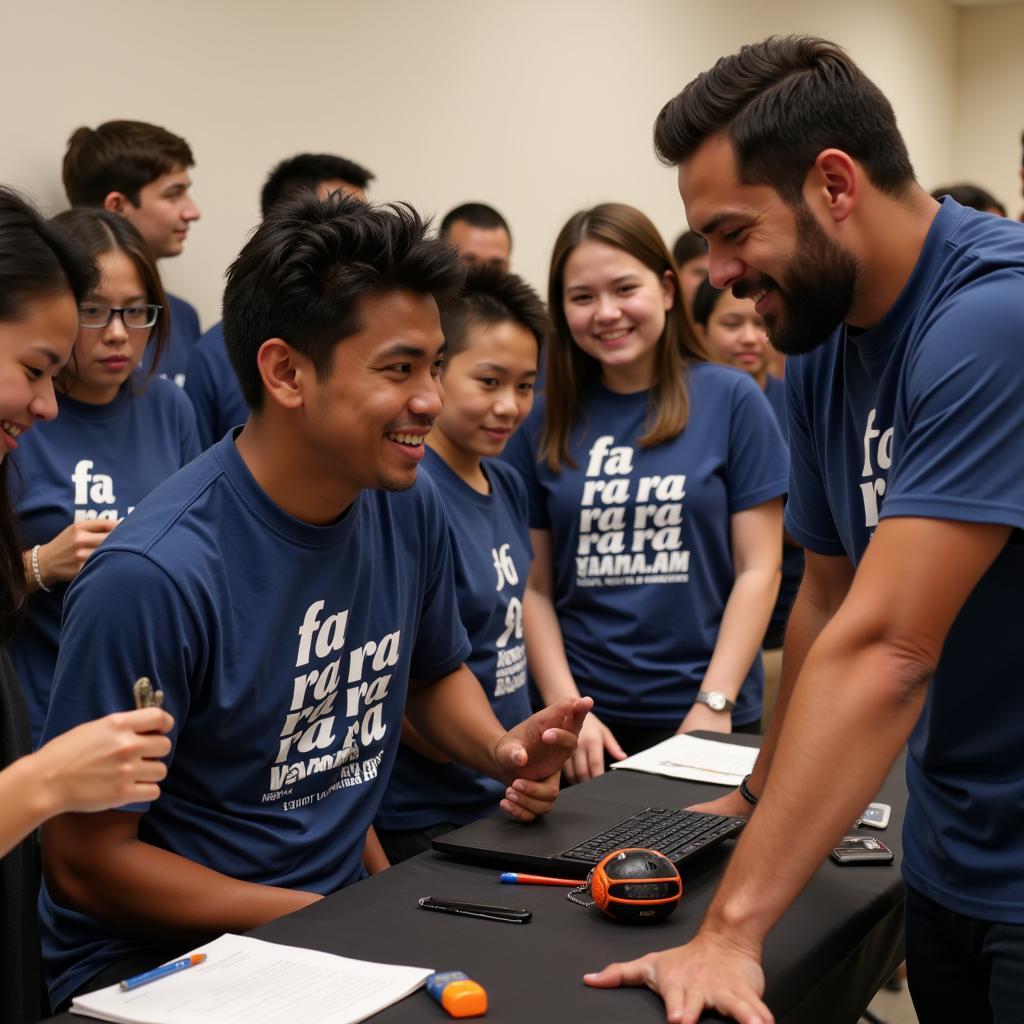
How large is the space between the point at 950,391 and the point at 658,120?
1.63 feet

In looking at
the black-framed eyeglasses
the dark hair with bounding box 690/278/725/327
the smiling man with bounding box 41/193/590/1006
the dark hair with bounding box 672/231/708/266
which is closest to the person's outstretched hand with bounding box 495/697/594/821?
the smiling man with bounding box 41/193/590/1006

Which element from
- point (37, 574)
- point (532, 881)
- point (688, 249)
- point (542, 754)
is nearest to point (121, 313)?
point (37, 574)

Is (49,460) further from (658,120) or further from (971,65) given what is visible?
(971,65)

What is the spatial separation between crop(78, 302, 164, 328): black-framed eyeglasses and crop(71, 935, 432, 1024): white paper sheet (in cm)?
146

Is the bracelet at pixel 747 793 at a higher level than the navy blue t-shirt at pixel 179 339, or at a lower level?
lower

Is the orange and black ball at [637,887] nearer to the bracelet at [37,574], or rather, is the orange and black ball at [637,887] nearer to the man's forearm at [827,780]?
the man's forearm at [827,780]

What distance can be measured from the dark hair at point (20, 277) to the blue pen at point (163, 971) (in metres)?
0.65

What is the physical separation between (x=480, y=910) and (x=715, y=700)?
3.79 feet

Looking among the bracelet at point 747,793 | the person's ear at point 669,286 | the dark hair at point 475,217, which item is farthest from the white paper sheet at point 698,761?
the dark hair at point 475,217

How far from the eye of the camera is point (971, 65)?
30.5 feet

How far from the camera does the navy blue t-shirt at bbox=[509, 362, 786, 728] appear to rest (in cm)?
247

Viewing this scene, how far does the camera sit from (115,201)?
9.95 feet

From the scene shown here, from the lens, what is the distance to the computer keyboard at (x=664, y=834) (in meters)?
Answer: 1.42

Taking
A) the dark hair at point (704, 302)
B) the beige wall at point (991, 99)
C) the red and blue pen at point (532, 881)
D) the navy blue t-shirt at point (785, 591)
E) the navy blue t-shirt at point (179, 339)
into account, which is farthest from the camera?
the beige wall at point (991, 99)
